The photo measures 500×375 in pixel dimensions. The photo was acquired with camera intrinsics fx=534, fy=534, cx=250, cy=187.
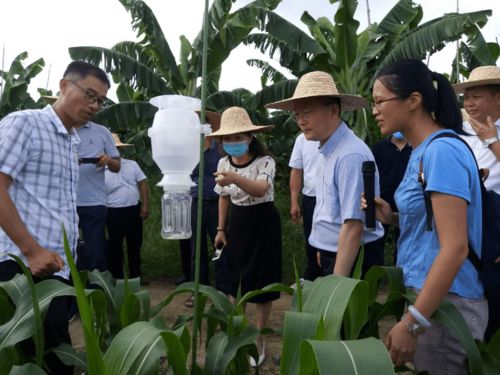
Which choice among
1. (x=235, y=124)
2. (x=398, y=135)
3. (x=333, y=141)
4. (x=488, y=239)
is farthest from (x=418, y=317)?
(x=398, y=135)

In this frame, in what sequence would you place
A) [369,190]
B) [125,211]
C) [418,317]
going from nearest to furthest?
1. [418,317]
2. [369,190]
3. [125,211]

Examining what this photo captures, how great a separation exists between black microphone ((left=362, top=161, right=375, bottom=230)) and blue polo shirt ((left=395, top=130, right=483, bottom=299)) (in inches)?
5.4

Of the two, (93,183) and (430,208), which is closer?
(430,208)

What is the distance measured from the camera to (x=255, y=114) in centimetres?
921

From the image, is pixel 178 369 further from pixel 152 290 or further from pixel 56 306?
pixel 152 290

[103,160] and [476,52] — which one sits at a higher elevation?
[476,52]

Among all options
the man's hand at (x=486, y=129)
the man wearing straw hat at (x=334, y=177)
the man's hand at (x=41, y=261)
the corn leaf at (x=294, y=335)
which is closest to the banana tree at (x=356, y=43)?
the man's hand at (x=486, y=129)

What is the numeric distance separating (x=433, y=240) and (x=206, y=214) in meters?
3.26

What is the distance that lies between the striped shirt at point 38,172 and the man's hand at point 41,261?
0.11 meters

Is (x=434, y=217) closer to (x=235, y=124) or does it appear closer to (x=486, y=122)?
(x=486, y=122)

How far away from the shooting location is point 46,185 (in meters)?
2.08

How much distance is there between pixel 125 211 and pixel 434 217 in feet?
14.9

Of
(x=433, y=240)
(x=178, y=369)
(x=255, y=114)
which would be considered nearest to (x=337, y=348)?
(x=178, y=369)

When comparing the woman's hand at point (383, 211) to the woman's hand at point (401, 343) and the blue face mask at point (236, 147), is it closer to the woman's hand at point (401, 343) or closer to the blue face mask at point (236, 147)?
the woman's hand at point (401, 343)
